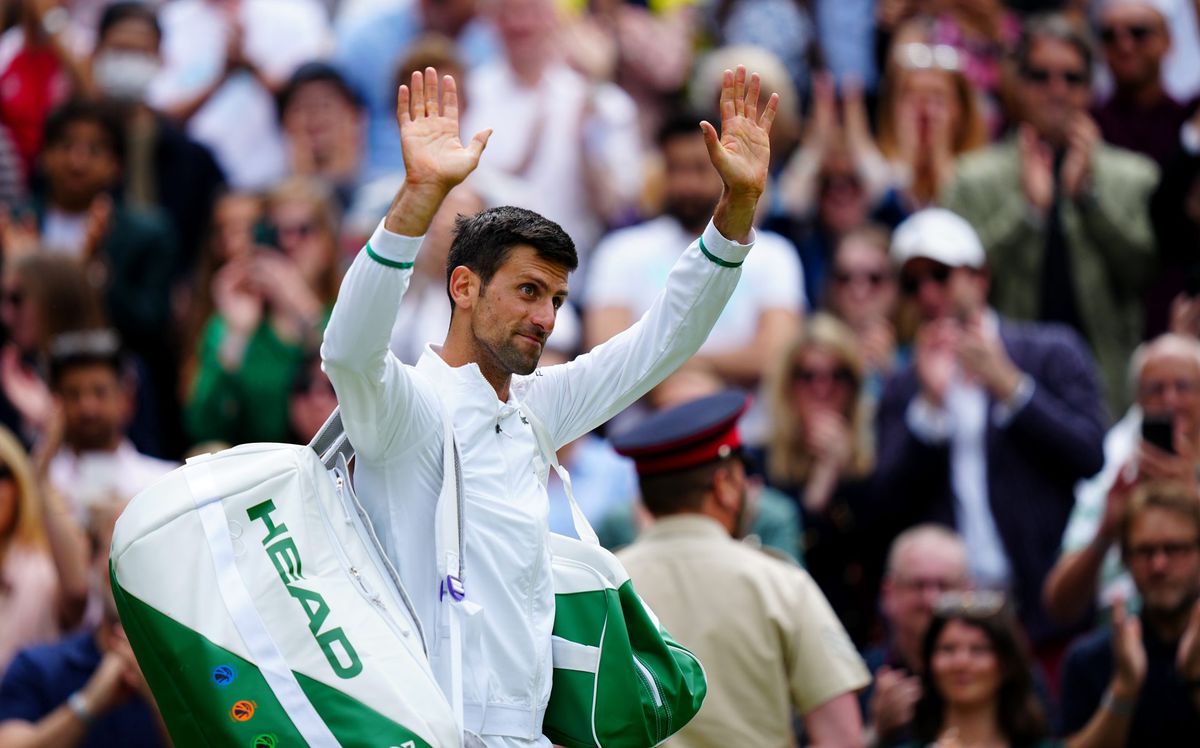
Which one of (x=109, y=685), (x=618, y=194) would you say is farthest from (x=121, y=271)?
(x=109, y=685)

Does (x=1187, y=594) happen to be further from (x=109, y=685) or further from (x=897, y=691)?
(x=109, y=685)

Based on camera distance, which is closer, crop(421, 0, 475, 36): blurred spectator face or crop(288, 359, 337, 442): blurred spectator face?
crop(288, 359, 337, 442): blurred spectator face

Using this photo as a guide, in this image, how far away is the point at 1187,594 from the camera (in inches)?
301

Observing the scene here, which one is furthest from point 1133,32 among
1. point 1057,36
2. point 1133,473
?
point 1133,473

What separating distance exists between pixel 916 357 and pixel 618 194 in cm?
285

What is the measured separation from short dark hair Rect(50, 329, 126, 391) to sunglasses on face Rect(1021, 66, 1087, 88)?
4625mm

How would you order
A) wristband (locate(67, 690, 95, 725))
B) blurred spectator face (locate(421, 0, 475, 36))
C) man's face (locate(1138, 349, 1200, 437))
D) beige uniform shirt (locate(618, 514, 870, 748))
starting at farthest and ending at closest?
blurred spectator face (locate(421, 0, 475, 36))
man's face (locate(1138, 349, 1200, 437))
wristband (locate(67, 690, 95, 725))
beige uniform shirt (locate(618, 514, 870, 748))

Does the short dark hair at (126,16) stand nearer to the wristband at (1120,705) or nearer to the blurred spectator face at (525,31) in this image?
the blurred spectator face at (525,31)

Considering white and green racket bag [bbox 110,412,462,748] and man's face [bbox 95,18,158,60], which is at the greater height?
man's face [bbox 95,18,158,60]

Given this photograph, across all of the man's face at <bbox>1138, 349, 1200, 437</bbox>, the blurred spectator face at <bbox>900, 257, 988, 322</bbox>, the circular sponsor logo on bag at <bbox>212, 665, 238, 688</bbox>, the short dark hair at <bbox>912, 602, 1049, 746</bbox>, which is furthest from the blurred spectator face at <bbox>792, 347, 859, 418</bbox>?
the circular sponsor logo on bag at <bbox>212, 665, 238, 688</bbox>

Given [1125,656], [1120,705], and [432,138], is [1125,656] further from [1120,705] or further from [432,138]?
[432,138]

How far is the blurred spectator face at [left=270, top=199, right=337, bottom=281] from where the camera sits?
10680 mm

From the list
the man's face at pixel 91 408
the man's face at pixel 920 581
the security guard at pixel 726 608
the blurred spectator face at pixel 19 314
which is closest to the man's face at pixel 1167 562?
the man's face at pixel 920 581

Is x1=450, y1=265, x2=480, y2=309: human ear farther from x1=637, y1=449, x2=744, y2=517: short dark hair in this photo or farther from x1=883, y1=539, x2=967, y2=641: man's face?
x1=883, y1=539, x2=967, y2=641: man's face
